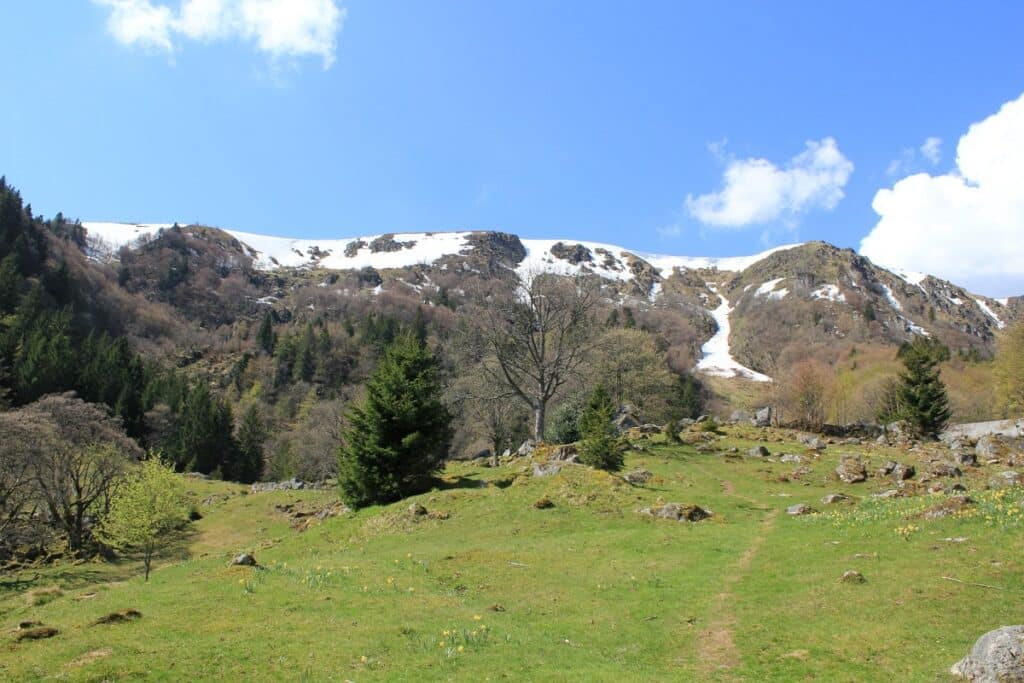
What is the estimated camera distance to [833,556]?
17578mm

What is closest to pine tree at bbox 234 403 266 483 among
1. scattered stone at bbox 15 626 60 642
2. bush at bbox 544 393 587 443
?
bush at bbox 544 393 587 443

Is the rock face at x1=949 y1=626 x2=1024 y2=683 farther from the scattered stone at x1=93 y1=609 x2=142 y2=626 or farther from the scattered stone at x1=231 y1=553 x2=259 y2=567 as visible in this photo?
the scattered stone at x1=231 y1=553 x2=259 y2=567

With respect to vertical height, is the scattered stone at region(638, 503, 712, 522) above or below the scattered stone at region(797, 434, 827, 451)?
below

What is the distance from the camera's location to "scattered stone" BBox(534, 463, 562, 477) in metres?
35.2

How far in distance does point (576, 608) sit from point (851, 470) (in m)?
27.9

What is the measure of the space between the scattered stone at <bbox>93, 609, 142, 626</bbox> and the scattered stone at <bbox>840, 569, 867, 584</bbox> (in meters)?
17.0

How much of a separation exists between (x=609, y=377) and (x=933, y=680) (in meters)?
61.6

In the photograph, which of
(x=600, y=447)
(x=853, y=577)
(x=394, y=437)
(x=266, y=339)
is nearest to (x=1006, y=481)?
(x=853, y=577)

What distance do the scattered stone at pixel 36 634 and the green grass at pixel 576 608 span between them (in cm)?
26

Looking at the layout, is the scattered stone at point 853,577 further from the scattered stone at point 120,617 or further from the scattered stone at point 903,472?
the scattered stone at point 903,472

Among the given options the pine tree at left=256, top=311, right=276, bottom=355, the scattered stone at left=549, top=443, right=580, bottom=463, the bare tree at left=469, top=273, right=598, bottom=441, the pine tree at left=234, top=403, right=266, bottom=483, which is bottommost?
the pine tree at left=234, top=403, right=266, bottom=483

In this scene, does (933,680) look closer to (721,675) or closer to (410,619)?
(721,675)

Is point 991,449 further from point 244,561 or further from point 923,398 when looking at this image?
point 244,561

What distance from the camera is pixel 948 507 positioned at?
19.4 m
